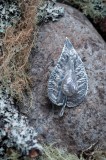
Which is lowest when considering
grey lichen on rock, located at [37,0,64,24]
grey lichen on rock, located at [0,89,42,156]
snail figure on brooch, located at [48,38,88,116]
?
grey lichen on rock, located at [0,89,42,156]

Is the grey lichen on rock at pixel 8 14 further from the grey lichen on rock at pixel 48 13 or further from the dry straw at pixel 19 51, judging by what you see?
the grey lichen on rock at pixel 48 13

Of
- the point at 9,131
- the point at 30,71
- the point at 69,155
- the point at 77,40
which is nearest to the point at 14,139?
the point at 9,131

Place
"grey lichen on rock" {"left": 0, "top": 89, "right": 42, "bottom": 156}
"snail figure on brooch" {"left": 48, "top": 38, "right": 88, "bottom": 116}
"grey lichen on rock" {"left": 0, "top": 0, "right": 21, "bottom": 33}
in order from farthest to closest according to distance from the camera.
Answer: "grey lichen on rock" {"left": 0, "top": 0, "right": 21, "bottom": 33}, "snail figure on brooch" {"left": 48, "top": 38, "right": 88, "bottom": 116}, "grey lichen on rock" {"left": 0, "top": 89, "right": 42, "bottom": 156}

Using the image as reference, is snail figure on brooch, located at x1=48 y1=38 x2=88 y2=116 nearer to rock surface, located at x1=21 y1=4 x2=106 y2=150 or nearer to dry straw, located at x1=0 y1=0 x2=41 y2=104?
rock surface, located at x1=21 y1=4 x2=106 y2=150

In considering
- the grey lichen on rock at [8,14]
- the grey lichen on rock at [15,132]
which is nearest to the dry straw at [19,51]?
the grey lichen on rock at [8,14]

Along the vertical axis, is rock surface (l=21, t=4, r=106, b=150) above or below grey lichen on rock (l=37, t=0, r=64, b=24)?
below

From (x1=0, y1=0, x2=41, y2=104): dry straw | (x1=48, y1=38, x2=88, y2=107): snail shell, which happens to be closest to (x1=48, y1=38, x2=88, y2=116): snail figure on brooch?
(x1=48, y1=38, x2=88, y2=107): snail shell

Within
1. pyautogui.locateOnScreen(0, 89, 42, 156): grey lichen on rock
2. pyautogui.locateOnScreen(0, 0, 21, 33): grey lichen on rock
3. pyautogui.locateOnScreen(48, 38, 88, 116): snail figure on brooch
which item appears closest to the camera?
pyautogui.locateOnScreen(0, 89, 42, 156): grey lichen on rock
